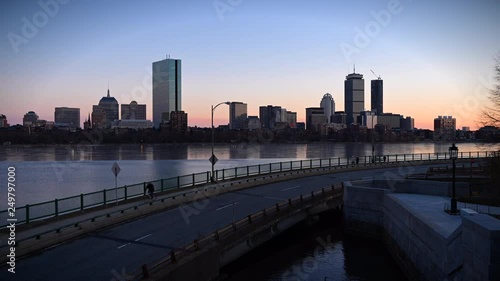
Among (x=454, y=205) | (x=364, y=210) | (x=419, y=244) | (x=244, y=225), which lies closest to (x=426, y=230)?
(x=419, y=244)

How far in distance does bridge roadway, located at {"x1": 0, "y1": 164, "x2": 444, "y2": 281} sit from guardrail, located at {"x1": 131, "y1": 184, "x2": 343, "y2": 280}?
0.89 metres

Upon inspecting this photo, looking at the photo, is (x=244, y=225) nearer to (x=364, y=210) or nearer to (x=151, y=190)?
(x=151, y=190)

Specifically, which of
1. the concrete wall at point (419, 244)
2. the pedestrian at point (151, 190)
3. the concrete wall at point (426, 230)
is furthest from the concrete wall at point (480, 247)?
the pedestrian at point (151, 190)

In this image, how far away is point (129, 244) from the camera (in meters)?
18.8

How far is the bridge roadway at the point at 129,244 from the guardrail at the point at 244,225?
0.89 metres

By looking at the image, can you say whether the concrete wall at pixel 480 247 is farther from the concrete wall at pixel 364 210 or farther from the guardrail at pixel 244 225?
the concrete wall at pixel 364 210

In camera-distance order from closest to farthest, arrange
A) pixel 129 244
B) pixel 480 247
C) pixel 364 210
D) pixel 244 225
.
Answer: pixel 480 247
pixel 129 244
pixel 244 225
pixel 364 210

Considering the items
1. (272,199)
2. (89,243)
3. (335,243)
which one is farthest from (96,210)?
(335,243)

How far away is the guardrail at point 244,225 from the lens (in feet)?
49.2

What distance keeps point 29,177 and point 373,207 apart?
62.0 meters

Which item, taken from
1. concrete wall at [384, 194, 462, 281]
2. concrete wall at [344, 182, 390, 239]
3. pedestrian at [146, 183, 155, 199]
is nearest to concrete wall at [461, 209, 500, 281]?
concrete wall at [384, 194, 462, 281]

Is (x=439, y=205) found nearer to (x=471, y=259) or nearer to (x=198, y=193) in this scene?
(x=471, y=259)

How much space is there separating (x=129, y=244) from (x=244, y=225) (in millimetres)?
5973

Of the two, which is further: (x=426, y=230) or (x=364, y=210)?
(x=364, y=210)
